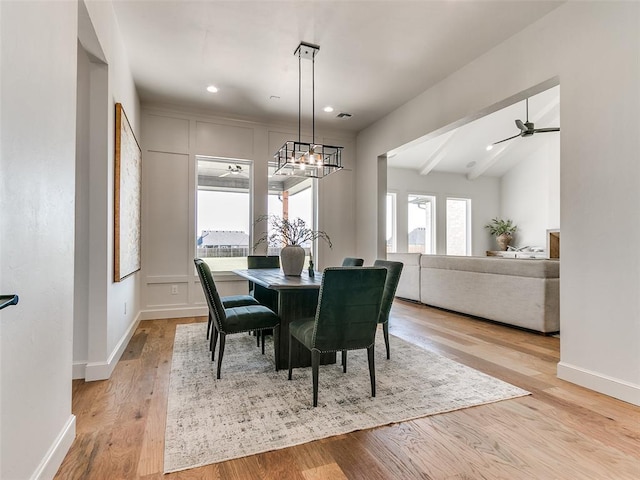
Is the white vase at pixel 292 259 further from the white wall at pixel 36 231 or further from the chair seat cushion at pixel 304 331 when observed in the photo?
the white wall at pixel 36 231

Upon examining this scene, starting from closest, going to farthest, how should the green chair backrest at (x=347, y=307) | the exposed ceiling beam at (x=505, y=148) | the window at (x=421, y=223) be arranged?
the green chair backrest at (x=347, y=307)
the exposed ceiling beam at (x=505, y=148)
the window at (x=421, y=223)

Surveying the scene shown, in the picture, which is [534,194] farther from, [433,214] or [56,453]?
[56,453]

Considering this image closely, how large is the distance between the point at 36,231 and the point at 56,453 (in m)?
1.01

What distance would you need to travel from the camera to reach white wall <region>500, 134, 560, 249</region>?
854cm

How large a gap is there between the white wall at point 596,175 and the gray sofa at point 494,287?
1332 mm

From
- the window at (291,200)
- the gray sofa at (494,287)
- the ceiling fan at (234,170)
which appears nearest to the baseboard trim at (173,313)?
the window at (291,200)

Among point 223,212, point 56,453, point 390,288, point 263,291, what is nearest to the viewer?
point 56,453

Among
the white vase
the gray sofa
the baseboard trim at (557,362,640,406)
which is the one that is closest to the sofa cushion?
the gray sofa

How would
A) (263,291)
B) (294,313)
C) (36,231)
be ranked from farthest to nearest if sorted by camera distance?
(263,291) → (294,313) → (36,231)

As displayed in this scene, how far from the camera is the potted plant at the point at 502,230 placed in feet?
30.5

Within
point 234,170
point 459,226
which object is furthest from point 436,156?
point 234,170

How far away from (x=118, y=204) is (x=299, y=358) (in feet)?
6.58

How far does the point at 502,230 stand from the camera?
9.42m

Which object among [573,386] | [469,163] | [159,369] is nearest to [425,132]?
[573,386]
